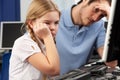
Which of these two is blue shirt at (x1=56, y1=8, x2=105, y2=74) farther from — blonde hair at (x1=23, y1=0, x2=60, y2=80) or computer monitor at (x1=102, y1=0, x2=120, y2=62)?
computer monitor at (x1=102, y1=0, x2=120, y2=62)

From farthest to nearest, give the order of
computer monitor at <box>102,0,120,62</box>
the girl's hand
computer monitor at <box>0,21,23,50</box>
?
computer monitor at <box>0,21,23,50</box> → the girl's hand → computer monitor at <box>102,0,120,62</box>

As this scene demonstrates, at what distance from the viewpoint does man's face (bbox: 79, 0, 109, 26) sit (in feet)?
3.79

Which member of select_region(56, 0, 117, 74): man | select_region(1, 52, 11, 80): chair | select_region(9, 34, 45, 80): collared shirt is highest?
select_region(56, 0, 117, 74): man

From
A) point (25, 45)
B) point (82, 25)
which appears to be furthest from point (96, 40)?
point (25, 45)

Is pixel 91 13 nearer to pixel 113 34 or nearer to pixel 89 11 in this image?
pixel 89 11

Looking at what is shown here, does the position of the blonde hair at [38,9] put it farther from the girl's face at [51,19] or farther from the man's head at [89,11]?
the man's head at [89,11]

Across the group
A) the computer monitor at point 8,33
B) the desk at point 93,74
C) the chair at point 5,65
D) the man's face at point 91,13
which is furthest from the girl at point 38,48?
the computer monitor at point 8,33

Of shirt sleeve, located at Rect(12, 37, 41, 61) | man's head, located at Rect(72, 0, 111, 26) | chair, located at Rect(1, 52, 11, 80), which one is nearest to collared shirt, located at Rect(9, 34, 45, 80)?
shirt sleeve, located at Rect(12, 37, 41, 61)

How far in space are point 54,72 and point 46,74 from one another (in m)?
0.07

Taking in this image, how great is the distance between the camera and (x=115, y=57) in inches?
32.7

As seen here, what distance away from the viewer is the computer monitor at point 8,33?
318 centimetres

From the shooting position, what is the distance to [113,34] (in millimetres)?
778

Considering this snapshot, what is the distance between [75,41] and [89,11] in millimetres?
144

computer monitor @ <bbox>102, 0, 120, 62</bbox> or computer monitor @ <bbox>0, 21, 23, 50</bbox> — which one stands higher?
computer monitor @ <bbox>102, 0, 120, 62</bbox>
